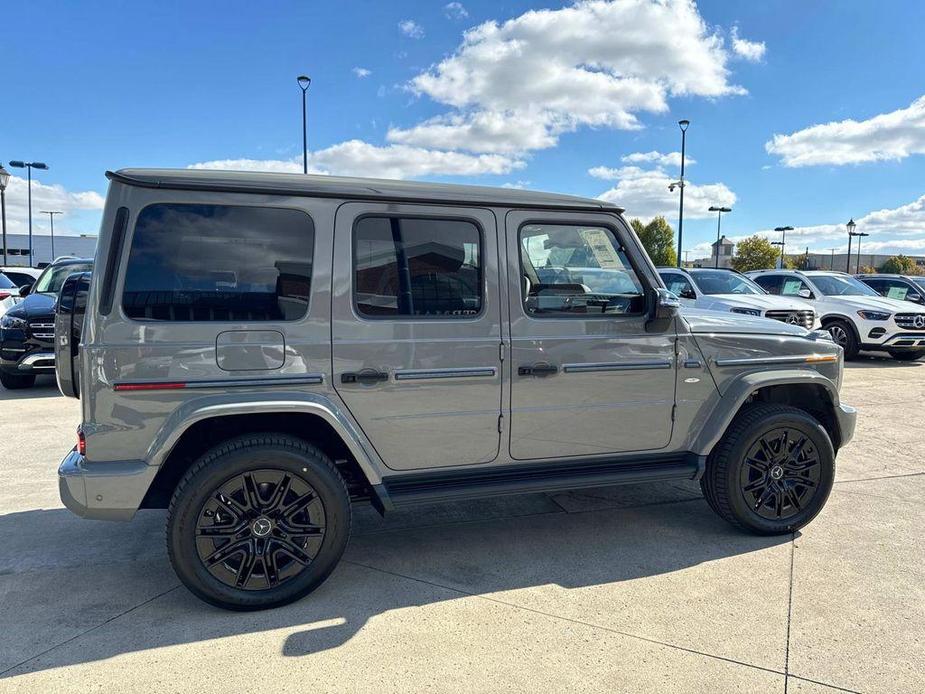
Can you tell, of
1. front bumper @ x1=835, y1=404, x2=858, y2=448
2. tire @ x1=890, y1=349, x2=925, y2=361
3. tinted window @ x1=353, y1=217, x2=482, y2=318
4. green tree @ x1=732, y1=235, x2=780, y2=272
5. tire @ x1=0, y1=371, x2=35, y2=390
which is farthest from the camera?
green tree @ x1=732, y1=235, x2=780, y2=272

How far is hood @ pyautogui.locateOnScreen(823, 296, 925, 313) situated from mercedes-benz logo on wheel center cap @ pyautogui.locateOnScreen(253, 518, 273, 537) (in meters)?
11.6

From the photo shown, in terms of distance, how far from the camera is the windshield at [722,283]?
35.4ft

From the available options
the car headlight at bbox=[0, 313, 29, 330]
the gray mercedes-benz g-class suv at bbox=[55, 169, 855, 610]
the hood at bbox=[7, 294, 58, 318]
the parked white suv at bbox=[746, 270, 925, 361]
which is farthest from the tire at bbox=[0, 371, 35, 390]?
the parked white suv at bbox=[746, 270, 925, 361]

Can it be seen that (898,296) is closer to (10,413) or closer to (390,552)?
(390,552)

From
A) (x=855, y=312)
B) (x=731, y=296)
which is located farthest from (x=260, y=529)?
(x=855, y=312)

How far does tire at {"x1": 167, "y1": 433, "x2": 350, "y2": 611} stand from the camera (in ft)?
9.14

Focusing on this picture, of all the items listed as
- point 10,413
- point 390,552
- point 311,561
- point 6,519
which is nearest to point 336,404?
point 311,561

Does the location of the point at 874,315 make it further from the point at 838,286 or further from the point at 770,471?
the point at 770,471

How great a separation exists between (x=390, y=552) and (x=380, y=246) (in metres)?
1.77

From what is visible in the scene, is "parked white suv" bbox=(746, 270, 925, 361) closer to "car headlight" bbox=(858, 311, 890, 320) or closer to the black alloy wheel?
"car headlight" bbox=(858, 311, 890, 320)

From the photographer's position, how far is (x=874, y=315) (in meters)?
10.9

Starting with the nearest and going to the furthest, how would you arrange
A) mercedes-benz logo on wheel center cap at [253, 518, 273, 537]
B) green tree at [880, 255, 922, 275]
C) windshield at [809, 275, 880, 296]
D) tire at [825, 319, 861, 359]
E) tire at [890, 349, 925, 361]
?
1. mercedes-benz logo on wheel center cap at [253, 518, 273, 537]
2. tire at [825, 319, 861, 359]
3. tire at [890, 349, 925, 361]
4. windshield at [809, 275, 880, 296]
5. green tree at [880, 255, 922, 275]

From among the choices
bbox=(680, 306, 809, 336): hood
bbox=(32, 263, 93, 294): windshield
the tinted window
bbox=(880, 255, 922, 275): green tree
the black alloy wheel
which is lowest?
the black alloy wheel

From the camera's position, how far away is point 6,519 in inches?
155
